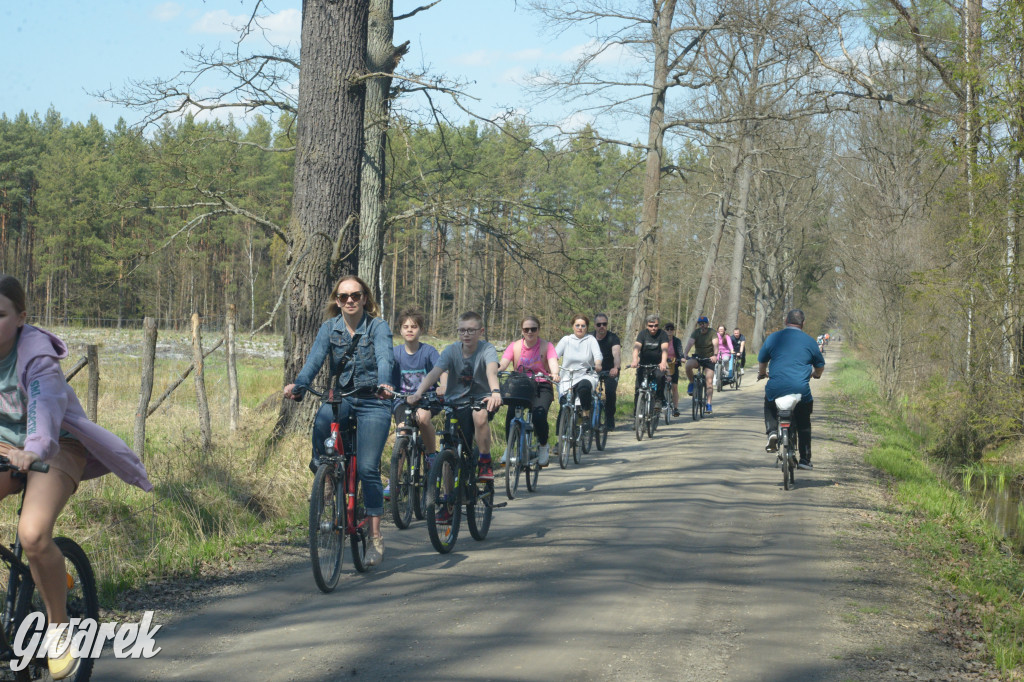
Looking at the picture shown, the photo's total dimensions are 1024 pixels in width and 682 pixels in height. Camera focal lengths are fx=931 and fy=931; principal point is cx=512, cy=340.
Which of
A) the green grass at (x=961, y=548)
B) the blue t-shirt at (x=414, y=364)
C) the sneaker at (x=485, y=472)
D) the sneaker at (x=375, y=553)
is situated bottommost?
the green grass at (x=961, y=548)

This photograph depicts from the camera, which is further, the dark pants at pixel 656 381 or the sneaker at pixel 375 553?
the dark pants at pixel 656 381

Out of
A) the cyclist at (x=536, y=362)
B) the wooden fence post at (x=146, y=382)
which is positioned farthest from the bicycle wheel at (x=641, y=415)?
the wooden fence post at (x=146, y=382)

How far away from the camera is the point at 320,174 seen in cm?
1070

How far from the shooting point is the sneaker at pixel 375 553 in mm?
6859

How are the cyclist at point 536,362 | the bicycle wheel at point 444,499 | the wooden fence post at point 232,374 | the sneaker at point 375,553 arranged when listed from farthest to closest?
the wooden fence post at point 232,374 → the cyclist at point 536,362 → the bicycle wheel at point 444,499 → the sneaker at point 375,553

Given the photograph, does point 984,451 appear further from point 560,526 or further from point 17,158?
point 17,158

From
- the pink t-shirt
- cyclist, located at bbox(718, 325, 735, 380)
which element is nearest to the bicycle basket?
the pink t-shirt

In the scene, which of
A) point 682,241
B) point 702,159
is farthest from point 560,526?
point 682,241

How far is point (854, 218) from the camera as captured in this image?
102ft

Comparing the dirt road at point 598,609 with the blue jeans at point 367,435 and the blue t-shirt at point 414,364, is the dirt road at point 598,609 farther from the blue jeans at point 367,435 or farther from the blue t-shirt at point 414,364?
the blue t-shirt at point 414,364

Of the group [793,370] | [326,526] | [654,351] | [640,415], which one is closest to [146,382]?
[326,526]

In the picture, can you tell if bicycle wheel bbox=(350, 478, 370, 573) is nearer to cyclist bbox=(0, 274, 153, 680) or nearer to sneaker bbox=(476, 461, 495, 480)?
sneaker bbox=(476, 461, 495, 480)

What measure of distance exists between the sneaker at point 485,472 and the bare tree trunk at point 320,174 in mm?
3317

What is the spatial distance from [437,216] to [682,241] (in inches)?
2174
